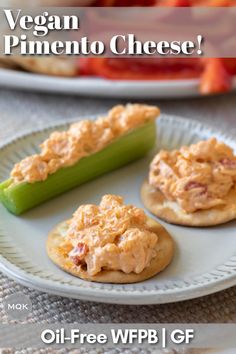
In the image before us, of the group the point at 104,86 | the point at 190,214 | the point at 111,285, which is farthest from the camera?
the point at 104,86

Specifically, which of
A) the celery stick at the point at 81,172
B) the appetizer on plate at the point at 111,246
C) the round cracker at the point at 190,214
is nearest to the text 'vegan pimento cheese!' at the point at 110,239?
the appetizer on plate at the point at 111,246

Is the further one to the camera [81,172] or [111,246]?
[81,172]

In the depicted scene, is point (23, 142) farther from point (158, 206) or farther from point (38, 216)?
point (158, 206)

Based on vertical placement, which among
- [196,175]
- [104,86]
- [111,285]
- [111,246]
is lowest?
[111,285]

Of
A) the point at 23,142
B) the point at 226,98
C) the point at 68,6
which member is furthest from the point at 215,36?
the point at 23,142

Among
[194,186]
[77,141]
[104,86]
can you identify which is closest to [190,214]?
[194,186]

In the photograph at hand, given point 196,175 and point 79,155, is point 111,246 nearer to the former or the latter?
point 196,175
